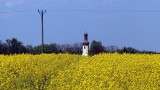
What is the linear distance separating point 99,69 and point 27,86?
1566mm

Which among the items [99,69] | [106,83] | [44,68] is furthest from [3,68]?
[106,83]

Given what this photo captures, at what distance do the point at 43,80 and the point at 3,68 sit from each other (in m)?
1.11

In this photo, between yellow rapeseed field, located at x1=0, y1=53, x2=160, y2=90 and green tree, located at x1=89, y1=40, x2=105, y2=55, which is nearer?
yellow rapeseed field, located at x1=0, y1=53, x2=160, y2=90

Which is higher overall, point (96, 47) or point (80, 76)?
point (96, 47)

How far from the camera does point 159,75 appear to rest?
9.68m

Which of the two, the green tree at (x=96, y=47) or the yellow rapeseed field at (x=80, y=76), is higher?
the green tree at (x=96, y=47)

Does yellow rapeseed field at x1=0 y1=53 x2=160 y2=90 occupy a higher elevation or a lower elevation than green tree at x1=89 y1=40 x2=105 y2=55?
lower

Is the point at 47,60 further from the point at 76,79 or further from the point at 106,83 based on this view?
the point at 106,83

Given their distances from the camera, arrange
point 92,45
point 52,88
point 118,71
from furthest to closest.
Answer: point 92,45 → point 52,88 → point 118,71

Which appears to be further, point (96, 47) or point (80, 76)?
point (96, 47)

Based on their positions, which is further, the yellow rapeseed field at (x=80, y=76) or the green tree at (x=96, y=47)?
the green tree at (x=96, y=47)

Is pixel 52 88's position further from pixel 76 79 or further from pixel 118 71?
pixel 118 71

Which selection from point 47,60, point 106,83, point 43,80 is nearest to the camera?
point 106,83

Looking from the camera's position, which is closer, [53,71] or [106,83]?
[106,83]
